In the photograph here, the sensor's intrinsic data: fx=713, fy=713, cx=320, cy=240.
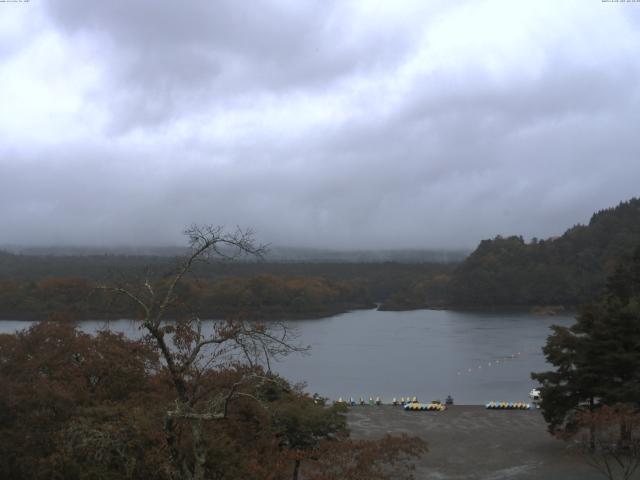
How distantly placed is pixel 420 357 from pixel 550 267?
38.1 metres

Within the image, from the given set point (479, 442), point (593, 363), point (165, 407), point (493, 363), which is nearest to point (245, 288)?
point (493, 363)

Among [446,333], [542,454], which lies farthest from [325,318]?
[542,454]

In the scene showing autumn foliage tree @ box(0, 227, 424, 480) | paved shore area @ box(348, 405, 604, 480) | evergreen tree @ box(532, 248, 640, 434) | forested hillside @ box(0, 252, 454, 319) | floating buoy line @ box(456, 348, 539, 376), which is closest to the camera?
autumn foliage tree @ box(0, 227, 424, 480)

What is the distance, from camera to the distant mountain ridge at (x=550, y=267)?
69188mm

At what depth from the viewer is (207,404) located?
17.8 feet

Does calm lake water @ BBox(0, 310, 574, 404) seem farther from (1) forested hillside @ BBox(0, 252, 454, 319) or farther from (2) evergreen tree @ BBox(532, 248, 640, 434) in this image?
(2) evergreen tree @ BBox(532, 248, 640, 434)

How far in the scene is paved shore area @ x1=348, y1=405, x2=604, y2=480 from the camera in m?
14.5

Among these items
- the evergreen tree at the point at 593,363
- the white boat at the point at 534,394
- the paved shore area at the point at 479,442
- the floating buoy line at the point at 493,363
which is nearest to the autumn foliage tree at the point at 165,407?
the paved shore area at the point at 479,442

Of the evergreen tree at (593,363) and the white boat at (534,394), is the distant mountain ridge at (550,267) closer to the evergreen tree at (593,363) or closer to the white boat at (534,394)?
the white boat at (534,394)

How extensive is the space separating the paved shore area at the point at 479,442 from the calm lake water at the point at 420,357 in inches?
146

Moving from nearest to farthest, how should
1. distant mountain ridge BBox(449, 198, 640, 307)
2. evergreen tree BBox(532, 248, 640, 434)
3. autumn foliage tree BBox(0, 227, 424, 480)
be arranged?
autumn foliage tree BBox(0, 227, 424, 480)
evergreen tree BBox(532, 248, 640, 434)
distant mountain ridge BBox(449, 198, 640, 307)

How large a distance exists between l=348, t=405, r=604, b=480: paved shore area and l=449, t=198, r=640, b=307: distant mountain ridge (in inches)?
1845

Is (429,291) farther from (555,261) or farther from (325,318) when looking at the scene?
(325,318)

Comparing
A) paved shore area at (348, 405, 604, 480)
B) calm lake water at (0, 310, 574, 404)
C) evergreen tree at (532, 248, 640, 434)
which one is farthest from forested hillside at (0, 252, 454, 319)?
evergreen tree at (532, 248, 640, 434)
